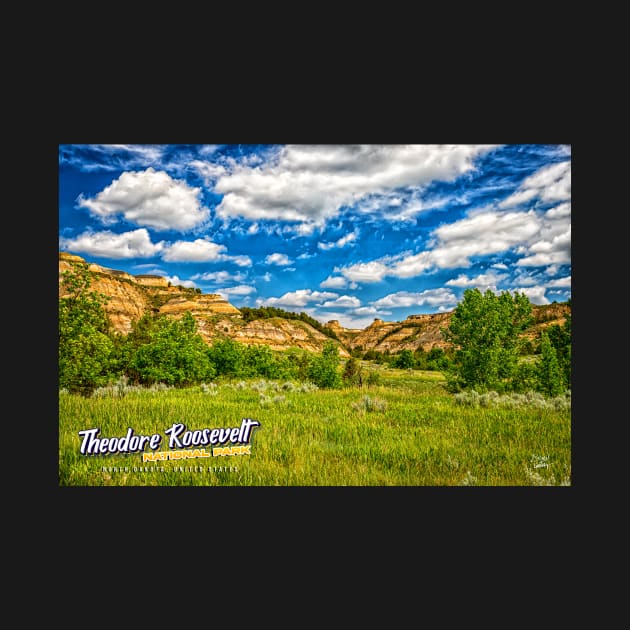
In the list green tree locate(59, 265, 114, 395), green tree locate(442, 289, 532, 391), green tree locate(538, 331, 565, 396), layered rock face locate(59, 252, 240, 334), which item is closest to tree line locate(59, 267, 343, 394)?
green tree locate(59, 265, 114, 395)

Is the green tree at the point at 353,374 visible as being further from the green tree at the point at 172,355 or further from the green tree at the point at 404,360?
the green tree at the point at 172,355

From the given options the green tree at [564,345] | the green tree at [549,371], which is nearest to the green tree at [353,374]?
the green tree at [549,371]

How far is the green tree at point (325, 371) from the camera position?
Answer: 22.8 ft

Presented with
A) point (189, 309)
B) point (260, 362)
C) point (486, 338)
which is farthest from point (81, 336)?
point (486, 338)

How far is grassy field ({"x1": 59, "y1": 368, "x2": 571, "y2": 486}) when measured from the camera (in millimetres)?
4660

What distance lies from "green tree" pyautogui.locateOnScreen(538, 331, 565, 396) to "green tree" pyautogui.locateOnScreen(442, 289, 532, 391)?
43 cm

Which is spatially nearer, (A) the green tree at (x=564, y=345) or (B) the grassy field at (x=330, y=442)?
(B) the grassy field at (x=330, y=442)

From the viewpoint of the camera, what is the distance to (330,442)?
5191 millimetres

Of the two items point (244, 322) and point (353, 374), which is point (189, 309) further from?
point (353, 374)

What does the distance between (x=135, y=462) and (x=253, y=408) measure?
177 cm

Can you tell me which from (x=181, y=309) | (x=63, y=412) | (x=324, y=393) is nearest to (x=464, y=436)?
(x=324, y=393)

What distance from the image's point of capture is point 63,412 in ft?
16.7

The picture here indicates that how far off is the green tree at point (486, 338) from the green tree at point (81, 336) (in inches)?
224

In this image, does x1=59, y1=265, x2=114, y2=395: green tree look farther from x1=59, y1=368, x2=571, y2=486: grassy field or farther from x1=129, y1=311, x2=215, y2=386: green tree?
x1=129, y1=311, x2=215, y2=386: green tree
